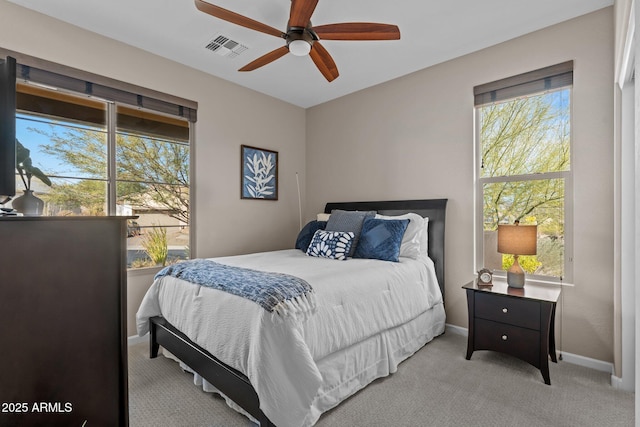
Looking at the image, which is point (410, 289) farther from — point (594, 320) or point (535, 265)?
point (594, 320)

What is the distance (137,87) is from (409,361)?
3442 millimetres

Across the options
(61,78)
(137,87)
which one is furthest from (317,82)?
(61,78)

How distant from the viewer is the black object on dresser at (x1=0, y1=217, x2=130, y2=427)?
0.97 metres

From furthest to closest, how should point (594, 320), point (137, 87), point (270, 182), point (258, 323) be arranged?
point (270, 182)
point (137, 87)
point (594, 320)
point (258, 323)

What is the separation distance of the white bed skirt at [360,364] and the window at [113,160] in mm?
1231

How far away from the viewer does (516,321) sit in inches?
92.6

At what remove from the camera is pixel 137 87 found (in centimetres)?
300

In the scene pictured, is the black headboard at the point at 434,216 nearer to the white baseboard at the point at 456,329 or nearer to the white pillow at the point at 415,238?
the white pillow at the point at 415,238

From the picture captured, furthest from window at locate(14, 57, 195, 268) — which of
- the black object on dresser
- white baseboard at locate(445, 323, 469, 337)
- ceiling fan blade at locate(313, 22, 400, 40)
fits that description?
white baseboard at locate(445, 323, 469, 337)

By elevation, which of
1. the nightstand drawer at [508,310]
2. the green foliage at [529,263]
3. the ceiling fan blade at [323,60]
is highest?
the ceiling fan blade at [323,60]

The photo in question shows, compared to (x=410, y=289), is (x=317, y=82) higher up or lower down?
higher up

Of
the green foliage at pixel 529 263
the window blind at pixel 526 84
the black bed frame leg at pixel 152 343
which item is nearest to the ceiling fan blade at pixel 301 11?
the window blind at pixel 526 84

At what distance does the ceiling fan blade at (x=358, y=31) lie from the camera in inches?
81.6

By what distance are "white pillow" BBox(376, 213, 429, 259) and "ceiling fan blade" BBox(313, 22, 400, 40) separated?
1.68 meters
